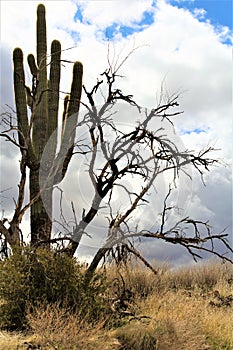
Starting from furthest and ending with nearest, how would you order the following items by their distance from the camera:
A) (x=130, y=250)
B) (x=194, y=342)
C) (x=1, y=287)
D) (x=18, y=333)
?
(x=130, y=250), (x=1, y=287), (x=18, y=333), (x=194, y=342)

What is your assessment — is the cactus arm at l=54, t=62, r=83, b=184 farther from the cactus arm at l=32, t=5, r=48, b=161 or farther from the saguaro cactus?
the cactus arm at l=32, t=5, r=48, b=161

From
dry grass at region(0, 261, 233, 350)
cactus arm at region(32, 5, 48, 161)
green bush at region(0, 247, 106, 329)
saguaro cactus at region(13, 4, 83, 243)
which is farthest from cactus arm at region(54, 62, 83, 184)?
green bush at region(0, 247, 106, 329)

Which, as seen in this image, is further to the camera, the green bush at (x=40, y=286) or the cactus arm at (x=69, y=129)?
the cactus arm at (x=69, y=129)

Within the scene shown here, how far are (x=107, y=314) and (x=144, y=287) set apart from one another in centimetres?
388

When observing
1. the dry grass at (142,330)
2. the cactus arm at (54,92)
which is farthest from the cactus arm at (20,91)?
the dry grass at (142,330)

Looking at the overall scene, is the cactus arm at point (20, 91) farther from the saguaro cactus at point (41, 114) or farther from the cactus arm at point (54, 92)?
the cactus arm at point (54, 92)

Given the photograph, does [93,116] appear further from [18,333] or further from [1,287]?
[18,333]

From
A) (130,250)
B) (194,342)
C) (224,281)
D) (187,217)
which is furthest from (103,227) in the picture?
(224,281)

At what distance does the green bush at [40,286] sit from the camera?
32.3 feet

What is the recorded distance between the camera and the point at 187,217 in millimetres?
12117

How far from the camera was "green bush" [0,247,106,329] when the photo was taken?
32.3ft

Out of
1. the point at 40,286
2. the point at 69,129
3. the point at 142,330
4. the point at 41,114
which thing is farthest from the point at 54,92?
the point at 142,330

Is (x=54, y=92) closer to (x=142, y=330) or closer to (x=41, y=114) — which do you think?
(x=41, y=114)

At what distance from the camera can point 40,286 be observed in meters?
10.0
